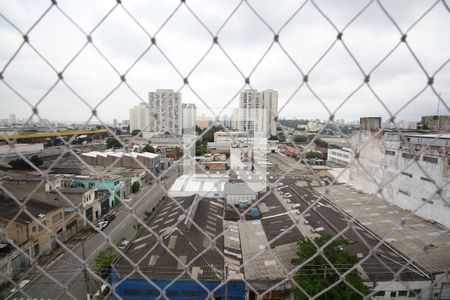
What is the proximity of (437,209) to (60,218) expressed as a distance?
22.7 ft

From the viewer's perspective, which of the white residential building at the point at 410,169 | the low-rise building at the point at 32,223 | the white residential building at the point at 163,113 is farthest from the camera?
the white residential building at the point at 410,169

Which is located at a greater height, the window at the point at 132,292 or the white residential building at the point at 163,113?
the white residential building at the point at 163,113

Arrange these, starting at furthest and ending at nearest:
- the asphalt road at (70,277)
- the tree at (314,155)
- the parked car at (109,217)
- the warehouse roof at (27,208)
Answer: the tree at (314,155)
the parked car at (109,217)
the warehouse roof at (27,208)
the asphalt road at (70,277)

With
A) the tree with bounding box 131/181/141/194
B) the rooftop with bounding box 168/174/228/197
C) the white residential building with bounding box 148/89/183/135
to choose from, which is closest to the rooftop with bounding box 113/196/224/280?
the white residential building with bounding box 148/89/183/135

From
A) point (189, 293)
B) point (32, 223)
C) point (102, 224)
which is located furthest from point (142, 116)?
point (189, 293)

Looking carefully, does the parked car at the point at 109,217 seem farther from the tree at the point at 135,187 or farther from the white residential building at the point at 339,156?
the white residential building at the point at 339,156

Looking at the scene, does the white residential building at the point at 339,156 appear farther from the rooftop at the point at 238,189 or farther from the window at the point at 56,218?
the window at the point at 56,218

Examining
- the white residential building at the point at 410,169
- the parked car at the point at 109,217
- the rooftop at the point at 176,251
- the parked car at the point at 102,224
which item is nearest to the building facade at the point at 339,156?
the white residential building at the point at 410,169

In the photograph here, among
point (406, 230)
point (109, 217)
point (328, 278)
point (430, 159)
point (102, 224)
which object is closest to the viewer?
point (328, 278)

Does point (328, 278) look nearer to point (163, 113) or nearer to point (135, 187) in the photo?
point (163, 113)

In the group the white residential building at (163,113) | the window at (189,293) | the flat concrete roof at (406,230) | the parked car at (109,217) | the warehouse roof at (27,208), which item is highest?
the white residential building at (163,113)

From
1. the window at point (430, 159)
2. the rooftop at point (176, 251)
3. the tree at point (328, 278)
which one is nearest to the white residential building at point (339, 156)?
the window at point (430, 159)

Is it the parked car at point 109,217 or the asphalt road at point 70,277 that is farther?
the parked car at point 109,217

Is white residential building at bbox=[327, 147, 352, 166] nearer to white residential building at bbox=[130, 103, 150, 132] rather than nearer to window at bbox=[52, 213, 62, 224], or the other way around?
white residential building at bbox=[130, 103, 150, 132]
